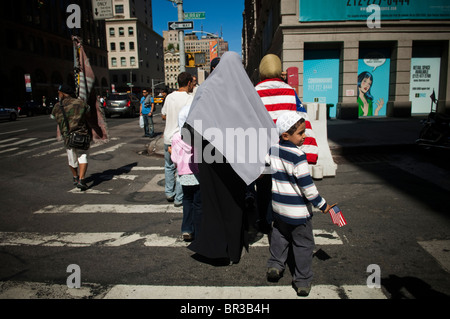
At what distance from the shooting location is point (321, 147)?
22.2 feet

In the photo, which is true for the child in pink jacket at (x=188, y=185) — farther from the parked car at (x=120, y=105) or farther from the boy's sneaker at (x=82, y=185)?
the parked car at (x=120, y=105)

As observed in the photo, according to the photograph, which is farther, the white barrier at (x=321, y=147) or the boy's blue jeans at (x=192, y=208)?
the white barrier at (x=321, y=147)

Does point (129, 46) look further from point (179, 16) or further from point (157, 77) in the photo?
point (179, 16)

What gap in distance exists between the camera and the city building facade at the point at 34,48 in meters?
42.0

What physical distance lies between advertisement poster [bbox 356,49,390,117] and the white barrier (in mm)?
11965

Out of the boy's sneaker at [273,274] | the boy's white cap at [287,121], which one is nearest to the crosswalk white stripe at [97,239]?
the boy's sneaker at [273,274]

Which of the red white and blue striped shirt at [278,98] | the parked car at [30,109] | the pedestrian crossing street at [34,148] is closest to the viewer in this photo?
the red white and blue striped shirt at [278,98]

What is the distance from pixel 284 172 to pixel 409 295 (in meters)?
1.47

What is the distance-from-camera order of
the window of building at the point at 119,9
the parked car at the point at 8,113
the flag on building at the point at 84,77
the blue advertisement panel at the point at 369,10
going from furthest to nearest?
the window of building at the point at 119,9 → the parked car at the point at 8,113 → the blue advertisement panel at the point at 369,10 → the flag on building at the point at 84,77

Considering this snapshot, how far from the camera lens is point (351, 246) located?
3.65m

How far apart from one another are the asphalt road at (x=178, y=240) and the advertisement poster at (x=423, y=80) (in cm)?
1229

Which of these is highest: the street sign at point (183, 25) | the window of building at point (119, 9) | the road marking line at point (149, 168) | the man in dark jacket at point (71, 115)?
the window of building at point (119, 9)

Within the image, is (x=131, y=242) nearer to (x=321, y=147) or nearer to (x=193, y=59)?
(x=321, y=147)
